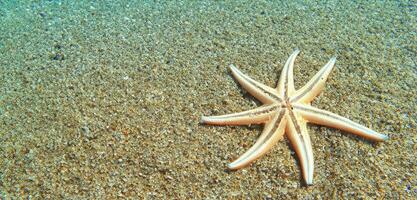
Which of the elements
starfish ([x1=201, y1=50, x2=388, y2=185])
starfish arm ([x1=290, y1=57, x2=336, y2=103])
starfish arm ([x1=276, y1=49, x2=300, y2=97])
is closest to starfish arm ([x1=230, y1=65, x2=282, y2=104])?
starfish ([x1=201, y1=50, x2=388, y2=185])

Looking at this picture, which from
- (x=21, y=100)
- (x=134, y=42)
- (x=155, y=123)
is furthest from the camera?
(x=134, y=42)

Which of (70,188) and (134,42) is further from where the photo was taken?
(134,42)

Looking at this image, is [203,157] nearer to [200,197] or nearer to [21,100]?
[200,197]

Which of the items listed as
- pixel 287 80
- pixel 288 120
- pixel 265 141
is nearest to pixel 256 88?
pixel 287 80

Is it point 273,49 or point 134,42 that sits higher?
point 273,49

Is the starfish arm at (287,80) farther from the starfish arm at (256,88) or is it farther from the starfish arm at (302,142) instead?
the starfish arm at (302,142)

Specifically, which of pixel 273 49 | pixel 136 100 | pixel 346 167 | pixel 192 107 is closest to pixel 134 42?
pixel 136 100

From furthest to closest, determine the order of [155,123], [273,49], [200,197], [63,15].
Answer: [63,15] < [273,49] < [155,123] < [200,197]
